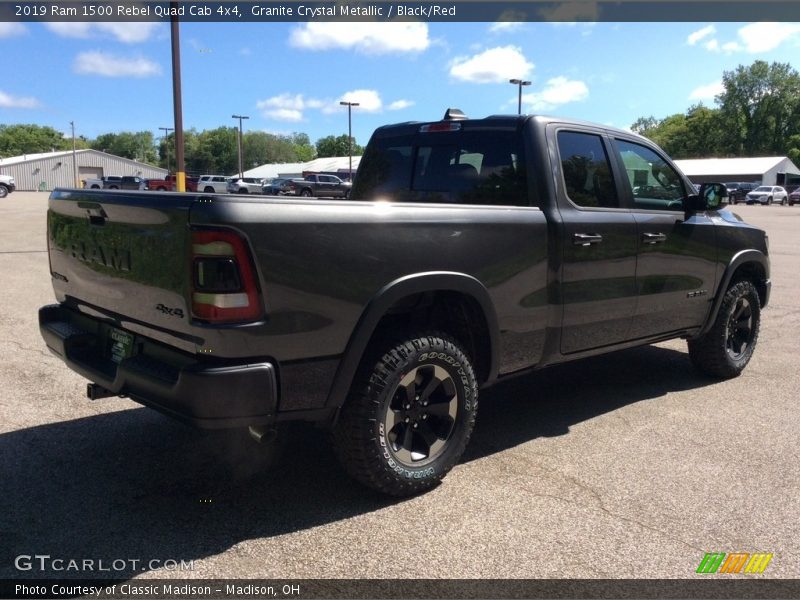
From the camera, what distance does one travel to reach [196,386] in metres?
2.63

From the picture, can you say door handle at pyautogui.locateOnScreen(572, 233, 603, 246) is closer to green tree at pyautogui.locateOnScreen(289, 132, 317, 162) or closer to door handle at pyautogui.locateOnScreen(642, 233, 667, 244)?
door handle at pyautogui.locateOnScreen(642, 233, 667, 244)

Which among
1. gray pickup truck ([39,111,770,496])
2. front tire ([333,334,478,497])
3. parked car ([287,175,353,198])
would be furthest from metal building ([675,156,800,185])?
front tire ([333,334,478,497])

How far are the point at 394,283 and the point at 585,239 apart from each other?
1.45 metres

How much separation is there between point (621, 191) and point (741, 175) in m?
85.6

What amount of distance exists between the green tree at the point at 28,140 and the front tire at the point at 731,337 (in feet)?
507

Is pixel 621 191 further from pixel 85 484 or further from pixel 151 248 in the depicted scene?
pixel 85 484

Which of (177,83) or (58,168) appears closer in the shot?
(177,83)

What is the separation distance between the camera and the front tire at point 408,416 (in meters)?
3.11

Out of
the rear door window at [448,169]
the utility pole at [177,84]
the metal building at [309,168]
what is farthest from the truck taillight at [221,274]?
the metal building at [309,168]

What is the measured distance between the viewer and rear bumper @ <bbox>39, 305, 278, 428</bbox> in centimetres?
264

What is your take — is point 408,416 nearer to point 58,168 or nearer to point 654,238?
point 654,238

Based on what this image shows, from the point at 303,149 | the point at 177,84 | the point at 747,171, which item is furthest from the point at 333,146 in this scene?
the point at 177,84

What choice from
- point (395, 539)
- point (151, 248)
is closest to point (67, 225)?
point (151, 248)

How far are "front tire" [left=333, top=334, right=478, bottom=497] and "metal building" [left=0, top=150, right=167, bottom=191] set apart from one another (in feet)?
293
